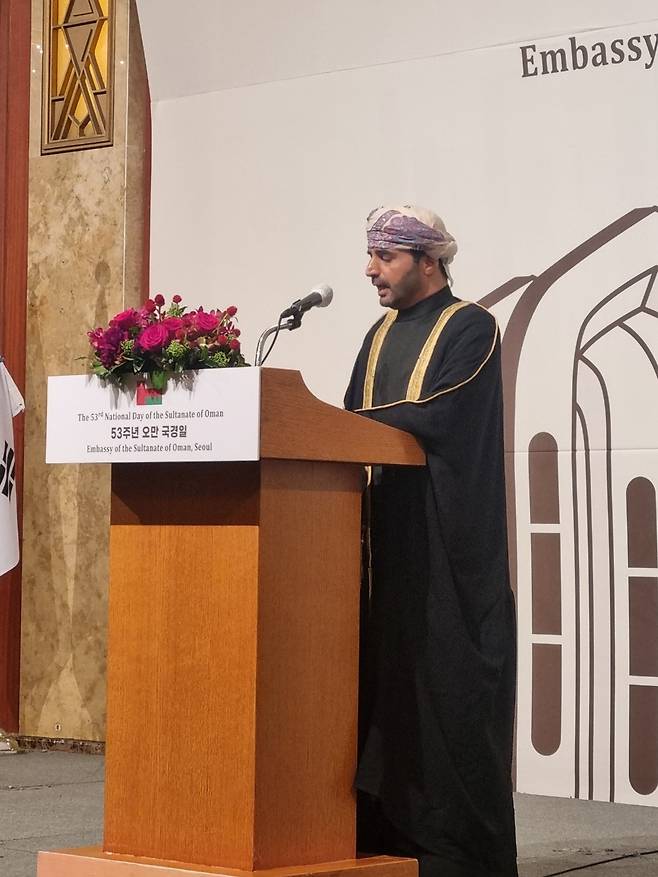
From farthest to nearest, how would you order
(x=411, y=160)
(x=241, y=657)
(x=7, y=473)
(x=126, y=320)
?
(x=7, y=473), (x=411, y=160), (x=126, y=320), (x=241, y=657)

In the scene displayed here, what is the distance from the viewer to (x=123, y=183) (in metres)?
6.66

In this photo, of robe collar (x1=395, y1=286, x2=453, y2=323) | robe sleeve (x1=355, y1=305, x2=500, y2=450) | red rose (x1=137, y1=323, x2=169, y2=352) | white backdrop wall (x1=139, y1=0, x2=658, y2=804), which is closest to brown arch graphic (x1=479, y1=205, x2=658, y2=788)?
white backdrop wall (x1=139, y1=0, x2=658, y2=804)

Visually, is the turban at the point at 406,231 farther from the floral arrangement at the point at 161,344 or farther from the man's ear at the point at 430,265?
the floral arrangement at the point at 161,344

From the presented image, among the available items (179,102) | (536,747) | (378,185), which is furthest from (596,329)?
(179,102)

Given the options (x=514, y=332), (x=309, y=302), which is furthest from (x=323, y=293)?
(x=514, y=332)

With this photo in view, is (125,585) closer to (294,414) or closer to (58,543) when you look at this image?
Result: (294,414)

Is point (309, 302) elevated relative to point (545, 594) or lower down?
elevated

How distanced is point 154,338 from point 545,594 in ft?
8.82

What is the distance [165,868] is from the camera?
116 inches

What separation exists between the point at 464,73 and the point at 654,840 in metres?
2.95

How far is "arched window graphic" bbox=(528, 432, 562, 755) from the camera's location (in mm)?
5211

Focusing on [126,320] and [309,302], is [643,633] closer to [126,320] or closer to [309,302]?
[309,302]

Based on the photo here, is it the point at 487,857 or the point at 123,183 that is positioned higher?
the point at 123,183

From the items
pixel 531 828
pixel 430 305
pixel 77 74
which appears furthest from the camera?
pixel 77 74
